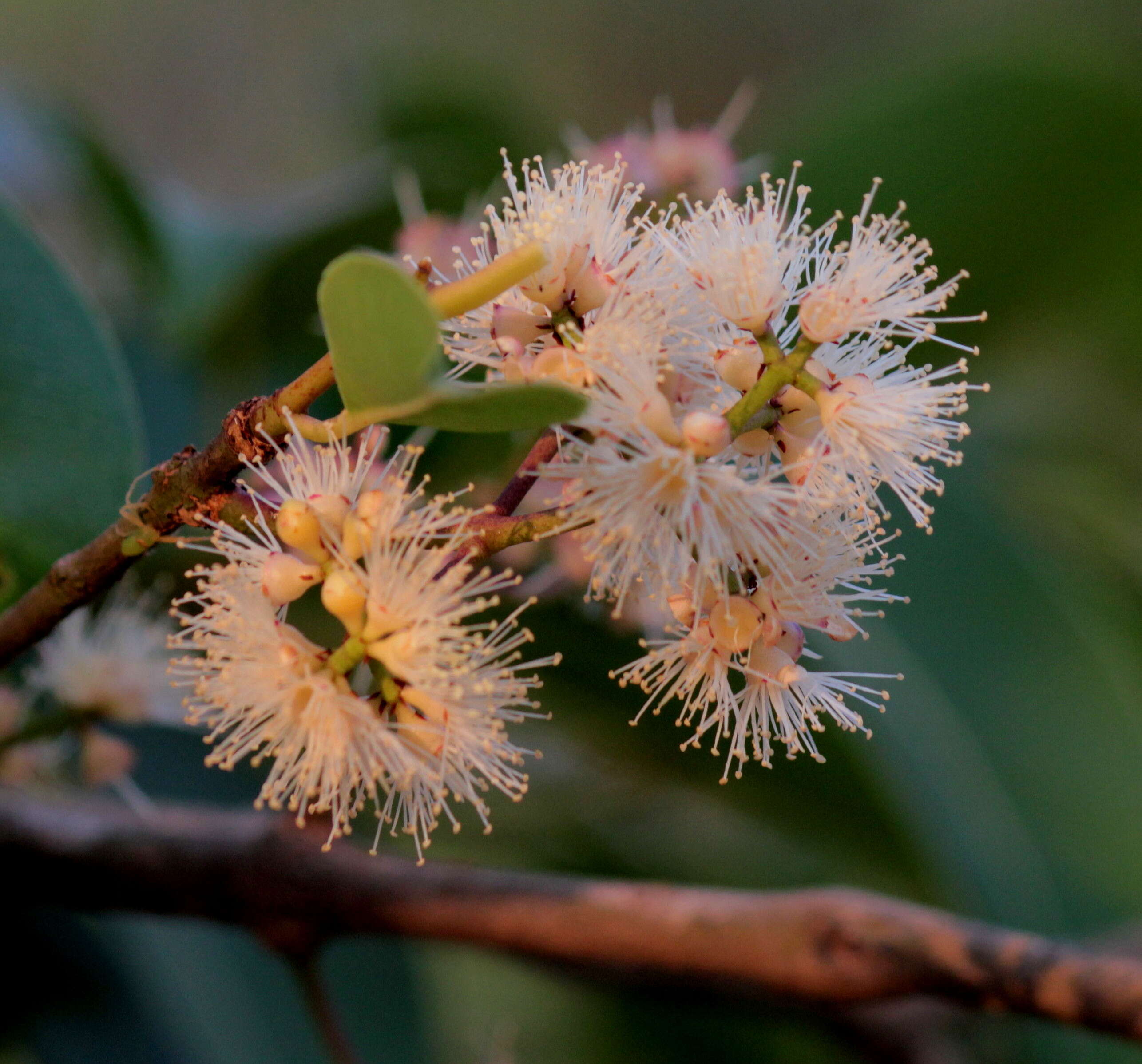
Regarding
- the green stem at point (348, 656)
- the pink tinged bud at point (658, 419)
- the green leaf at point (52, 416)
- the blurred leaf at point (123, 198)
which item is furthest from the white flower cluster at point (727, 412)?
the blurred leaf at point (123, 198)

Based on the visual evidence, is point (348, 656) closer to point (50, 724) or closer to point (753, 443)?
point (753, 443)

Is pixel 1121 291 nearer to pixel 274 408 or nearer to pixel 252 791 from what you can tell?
pixel 252 791

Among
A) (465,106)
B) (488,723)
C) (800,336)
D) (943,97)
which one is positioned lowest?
(488,723)

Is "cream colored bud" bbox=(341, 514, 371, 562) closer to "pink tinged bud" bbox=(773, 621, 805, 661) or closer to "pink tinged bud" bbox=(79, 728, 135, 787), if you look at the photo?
"pink tinged bud" bbox=(773, 621, 805, 661)

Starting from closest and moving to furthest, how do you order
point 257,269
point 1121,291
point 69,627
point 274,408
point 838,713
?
point 274,408 < point 838,713 < point 69,627 < point 257,269 < point 1121,291

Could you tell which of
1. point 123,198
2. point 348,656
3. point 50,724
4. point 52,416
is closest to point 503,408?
point 348,656

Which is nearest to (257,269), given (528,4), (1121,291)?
(1121,291)
